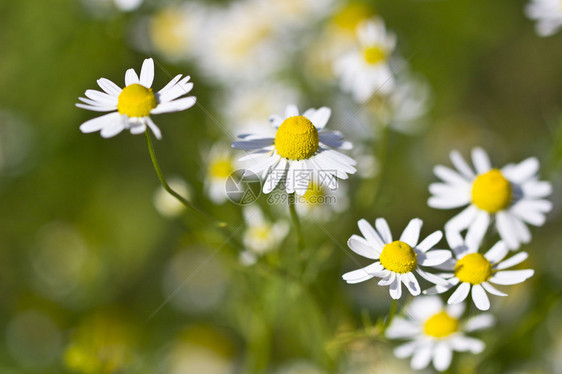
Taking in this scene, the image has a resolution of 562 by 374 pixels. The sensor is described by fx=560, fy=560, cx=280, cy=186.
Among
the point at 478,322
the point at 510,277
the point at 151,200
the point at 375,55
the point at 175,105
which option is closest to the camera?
the point at 175,105

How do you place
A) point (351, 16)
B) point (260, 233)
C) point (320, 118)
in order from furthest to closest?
1. point (351, 16)
2. point (260, 233)
3. point (320, 118)

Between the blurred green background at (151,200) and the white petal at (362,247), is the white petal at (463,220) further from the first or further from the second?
the blurred green background at (151,200)

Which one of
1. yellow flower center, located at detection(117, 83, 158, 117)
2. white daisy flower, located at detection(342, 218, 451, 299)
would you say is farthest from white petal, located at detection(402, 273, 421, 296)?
yellow flower center, located at detection(117, 83, 158, 117)

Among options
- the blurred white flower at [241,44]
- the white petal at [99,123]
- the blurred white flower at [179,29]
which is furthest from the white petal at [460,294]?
the blurred white flower at [179,29]

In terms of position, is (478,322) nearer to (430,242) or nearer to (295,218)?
(430,242)

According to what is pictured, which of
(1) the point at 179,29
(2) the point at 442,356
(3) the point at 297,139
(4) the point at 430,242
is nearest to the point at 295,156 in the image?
(3) the point at 297,139
